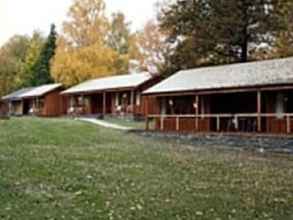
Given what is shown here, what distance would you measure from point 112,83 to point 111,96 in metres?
1.75

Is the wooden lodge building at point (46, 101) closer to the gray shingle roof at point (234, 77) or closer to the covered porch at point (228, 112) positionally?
the covered porch at point (228, 112)

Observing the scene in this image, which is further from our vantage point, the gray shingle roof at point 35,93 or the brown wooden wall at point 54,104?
the brown wooden wall at point 54,104

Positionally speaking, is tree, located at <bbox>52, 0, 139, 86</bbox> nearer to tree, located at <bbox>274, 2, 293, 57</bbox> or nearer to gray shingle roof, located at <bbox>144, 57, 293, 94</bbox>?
tree, located at <bbox>274, 2, 293, 57</bbox>

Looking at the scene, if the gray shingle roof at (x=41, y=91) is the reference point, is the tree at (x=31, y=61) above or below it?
above

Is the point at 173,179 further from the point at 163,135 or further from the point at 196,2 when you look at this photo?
the point at 196,2

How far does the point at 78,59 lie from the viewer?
54.1 meters

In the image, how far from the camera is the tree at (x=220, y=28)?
4256 cm

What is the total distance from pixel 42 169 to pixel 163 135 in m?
17.7

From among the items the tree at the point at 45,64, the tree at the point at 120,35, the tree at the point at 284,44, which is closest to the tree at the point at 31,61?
the tree at the point at 45,64

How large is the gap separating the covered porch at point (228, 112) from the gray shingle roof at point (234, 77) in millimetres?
416

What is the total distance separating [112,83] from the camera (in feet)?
157

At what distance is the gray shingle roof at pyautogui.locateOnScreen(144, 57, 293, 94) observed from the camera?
27.5 metres

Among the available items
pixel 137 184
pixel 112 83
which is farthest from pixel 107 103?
pixel 137 184

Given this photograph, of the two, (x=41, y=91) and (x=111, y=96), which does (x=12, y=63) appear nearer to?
(x=41, y=91)
